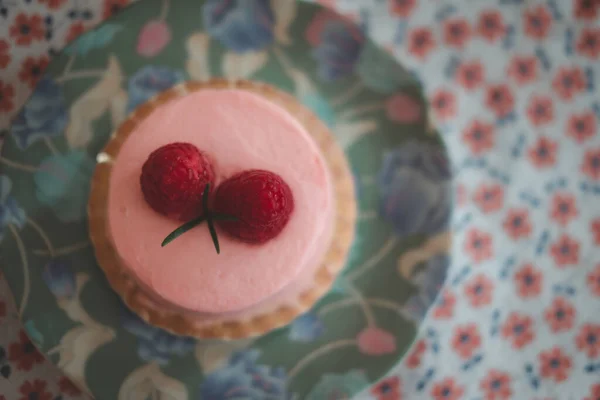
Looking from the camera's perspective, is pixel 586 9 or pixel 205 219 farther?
pixel 586 9

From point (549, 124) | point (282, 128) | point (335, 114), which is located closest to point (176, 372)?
point (282, 128)

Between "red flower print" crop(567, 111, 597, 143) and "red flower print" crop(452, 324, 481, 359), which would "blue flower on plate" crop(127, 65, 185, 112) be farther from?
"red flower print" crop(567, 111, 597, 143)

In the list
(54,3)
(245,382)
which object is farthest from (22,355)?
(54,3)

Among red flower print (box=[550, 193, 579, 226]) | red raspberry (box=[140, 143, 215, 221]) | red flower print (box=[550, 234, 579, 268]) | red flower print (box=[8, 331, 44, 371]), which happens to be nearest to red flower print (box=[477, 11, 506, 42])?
red flower print (box=[550, 193, 579, 226])

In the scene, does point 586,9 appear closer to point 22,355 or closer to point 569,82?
point 569,82

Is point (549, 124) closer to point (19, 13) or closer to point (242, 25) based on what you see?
point (242, 25)

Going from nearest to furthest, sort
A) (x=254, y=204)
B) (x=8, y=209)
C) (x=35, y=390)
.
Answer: (x=254, y=204), (x=8, y=209), (x=35, y=390)
